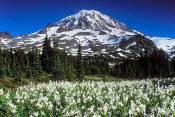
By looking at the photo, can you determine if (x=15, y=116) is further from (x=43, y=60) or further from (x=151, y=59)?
(x=151, y=59)

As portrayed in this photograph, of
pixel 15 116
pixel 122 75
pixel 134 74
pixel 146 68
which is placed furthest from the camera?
pixel 122 75

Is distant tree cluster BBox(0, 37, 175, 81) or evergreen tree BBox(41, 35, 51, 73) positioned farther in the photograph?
evergreen tree BBox(41, 35, 51, 73)

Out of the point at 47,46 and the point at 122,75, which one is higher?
the point at 47,46

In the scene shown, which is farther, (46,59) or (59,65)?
(46,59)

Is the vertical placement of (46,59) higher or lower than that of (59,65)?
higher

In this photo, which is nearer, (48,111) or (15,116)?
(15,116)

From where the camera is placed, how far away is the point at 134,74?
104 m

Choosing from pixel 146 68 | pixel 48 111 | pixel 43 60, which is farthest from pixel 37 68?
pixel 146 68

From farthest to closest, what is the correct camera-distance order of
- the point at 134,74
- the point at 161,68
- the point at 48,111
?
the point at 134,74 < the point at 161,68 < the point at 48,111

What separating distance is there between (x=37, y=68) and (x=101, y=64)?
252ft

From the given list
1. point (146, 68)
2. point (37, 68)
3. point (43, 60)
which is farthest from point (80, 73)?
point (146, 68)

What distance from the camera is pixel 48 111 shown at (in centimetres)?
614

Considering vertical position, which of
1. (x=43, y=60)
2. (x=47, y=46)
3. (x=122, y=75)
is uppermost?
(x=47, y=46)

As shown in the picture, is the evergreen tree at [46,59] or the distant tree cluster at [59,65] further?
the evergreen tree at [46,59]
